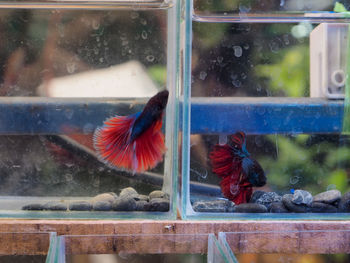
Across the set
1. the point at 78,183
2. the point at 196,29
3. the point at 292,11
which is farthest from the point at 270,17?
the point at 78,183

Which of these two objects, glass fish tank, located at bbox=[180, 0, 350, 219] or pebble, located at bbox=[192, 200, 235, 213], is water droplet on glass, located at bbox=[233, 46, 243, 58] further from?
pebble, located at bbox=[192, 200, 235, 213]

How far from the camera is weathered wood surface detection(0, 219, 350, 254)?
35.9 inches

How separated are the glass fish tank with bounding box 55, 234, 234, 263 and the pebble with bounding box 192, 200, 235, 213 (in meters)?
0.14

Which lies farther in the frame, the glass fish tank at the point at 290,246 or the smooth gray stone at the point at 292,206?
the smooth gray stone at the point at 292,206

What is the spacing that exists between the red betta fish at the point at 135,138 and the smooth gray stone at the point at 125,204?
92 mm

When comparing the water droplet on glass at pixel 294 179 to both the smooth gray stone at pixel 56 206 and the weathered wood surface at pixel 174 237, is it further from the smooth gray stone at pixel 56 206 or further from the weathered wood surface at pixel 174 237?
the smooth gray stone at pixel 56 206

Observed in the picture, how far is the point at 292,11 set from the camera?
121 cm

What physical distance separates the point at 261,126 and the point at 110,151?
0.45 m

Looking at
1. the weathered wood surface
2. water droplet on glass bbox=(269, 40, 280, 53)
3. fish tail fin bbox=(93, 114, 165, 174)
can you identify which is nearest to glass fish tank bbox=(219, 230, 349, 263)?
Answer: the weathered wood surface

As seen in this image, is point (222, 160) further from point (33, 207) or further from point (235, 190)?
point (33, 207)

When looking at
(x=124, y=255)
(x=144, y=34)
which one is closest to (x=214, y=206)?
(x=124, y=255)

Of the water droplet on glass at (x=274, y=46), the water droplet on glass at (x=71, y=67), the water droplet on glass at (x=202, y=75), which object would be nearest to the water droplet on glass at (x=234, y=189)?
the water droplet on glass at (x=202, y=75)

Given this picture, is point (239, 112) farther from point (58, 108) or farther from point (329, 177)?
point (58, 108)

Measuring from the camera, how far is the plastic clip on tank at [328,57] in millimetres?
1205
